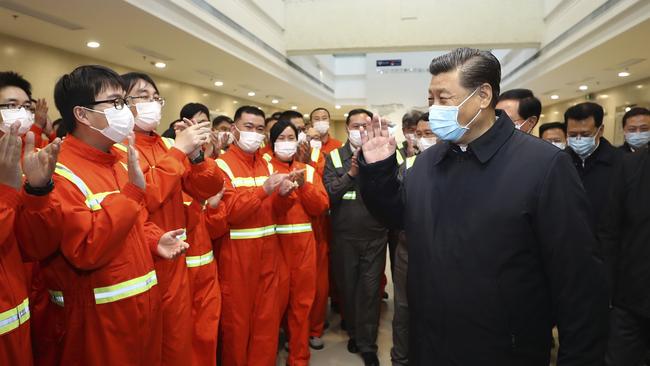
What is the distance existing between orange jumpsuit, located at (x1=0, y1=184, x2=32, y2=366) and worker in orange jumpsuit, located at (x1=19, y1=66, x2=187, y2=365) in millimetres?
77

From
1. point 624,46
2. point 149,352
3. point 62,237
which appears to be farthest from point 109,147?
point 624,46

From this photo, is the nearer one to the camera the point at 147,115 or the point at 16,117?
the point at 147,115

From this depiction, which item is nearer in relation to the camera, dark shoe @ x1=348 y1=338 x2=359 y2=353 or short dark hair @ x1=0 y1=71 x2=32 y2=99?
short dark hair @ x1=0 y1=71 x2=32 y2=99

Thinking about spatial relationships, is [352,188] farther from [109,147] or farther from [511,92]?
[109,147]

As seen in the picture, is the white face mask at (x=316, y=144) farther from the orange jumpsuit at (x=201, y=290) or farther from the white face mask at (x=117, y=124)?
the white face mask at (x=117, y=124)

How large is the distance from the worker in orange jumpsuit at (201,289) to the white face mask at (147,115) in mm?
456

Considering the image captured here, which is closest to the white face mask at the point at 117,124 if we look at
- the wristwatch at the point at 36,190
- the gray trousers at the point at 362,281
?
the wristwatch at the point at 36,190

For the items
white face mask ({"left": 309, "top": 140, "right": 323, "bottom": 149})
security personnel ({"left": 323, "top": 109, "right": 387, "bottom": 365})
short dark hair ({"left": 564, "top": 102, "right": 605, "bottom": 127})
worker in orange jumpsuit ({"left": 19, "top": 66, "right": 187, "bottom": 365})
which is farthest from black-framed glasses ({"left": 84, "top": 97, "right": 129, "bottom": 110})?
short dark hair ({"left": 564, "top": 102, "right": 605, "bottom": 127})

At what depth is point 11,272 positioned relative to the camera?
1414 millimetres

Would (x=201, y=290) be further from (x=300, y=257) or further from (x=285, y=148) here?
(x=285, y=148)

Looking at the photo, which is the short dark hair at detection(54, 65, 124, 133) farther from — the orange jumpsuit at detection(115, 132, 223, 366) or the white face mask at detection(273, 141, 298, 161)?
the white face mask at detection(273, 141, 298, 161)

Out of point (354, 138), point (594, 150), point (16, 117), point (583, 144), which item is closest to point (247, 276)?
point (354, 138)

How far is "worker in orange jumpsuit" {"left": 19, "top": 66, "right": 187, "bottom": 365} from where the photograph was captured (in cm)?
142

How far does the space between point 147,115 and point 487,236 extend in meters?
1.78
